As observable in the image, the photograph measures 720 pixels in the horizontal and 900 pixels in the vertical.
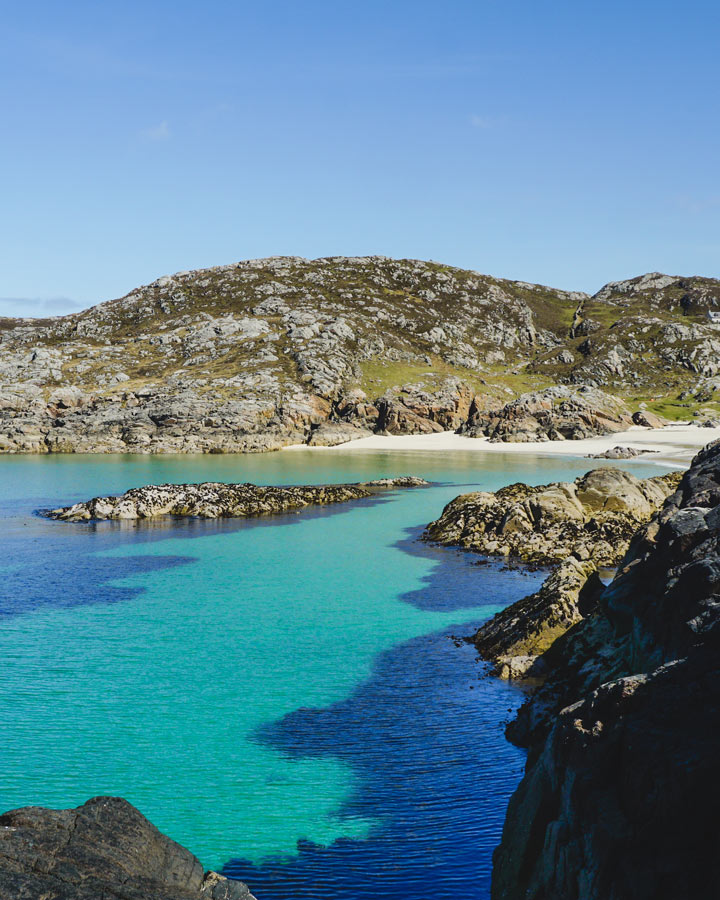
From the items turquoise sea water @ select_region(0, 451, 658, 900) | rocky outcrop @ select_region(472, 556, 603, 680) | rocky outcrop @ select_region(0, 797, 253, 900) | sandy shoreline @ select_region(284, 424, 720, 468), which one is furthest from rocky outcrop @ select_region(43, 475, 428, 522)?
sandy shoreline @ select_region(284, 424, 720, 468)

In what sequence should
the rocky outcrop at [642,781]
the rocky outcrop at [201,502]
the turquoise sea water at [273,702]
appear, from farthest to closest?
the rocky outcrop at [201,502]
the turquoise sea water at [273,702]
the rocky outcrop at [642,781]

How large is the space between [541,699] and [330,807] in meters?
6.66

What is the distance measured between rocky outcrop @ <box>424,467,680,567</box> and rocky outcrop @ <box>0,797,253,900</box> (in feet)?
98.5

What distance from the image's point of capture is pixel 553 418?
14075 centimetres

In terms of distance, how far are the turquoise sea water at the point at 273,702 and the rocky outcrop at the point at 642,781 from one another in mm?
3179

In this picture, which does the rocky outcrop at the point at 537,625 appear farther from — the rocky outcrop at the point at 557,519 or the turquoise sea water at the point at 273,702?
the rocky outcrop at the point at 557,519

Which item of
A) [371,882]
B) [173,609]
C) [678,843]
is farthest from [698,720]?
[173,609]

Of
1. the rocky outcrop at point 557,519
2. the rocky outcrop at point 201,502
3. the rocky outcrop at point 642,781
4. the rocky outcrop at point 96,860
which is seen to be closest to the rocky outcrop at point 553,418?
the rocky outcrop at point 201,502

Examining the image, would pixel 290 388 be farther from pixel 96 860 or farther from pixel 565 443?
pixel 96 860

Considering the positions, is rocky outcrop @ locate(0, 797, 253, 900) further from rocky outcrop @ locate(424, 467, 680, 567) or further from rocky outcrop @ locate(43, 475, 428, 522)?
rocky outcrop @ locate(43, 475, 428, 522)

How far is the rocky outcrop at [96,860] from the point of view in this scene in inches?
359

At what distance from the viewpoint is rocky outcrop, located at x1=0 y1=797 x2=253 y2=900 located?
29.9ft

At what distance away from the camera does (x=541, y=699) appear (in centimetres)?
1970

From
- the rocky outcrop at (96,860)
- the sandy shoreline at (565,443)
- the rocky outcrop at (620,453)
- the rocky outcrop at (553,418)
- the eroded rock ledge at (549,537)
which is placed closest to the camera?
the rocky outcrop at (96,860)
